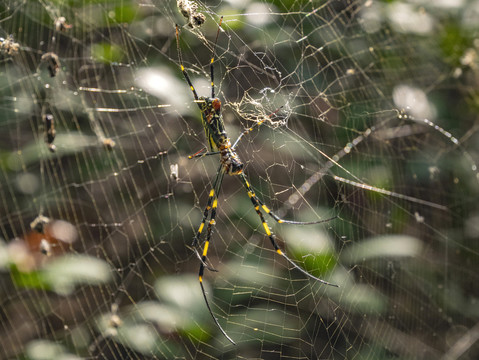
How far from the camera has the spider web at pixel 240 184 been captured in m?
1.77

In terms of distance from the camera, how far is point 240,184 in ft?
7.28

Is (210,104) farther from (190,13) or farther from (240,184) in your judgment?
(240,184)

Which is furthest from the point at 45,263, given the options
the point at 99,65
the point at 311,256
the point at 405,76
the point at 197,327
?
the point at 405,76

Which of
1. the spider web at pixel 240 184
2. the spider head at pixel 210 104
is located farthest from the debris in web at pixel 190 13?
the spider web at pixel 240 184

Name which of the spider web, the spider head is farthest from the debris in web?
the spider web

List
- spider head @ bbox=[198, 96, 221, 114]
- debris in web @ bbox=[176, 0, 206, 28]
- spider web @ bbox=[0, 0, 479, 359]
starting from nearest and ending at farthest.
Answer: debris in web @ bbox=[176, 0, 206, 28]
spider head @ bbox=[198, 96, 221, 114]
spider web @ bbox=[0, 0, 479, 359]

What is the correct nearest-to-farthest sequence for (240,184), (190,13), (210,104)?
(190,13) < (210,104) < (240,184)

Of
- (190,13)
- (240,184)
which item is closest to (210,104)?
(190,13)

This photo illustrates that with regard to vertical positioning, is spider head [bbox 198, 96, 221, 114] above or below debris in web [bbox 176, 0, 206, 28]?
below

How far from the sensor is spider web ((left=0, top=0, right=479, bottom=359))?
1767 millimetres

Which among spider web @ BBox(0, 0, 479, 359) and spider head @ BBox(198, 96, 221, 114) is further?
spider web @ BBox(0, 0, 479, 359)

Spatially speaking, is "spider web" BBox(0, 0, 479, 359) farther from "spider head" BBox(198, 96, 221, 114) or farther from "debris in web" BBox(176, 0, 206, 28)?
"debris in web" BBox(176, 0, 206, 28)

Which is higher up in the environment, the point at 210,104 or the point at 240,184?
the point at 240,184

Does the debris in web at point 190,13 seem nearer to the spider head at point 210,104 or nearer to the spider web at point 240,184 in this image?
the spider head at point 210,104
